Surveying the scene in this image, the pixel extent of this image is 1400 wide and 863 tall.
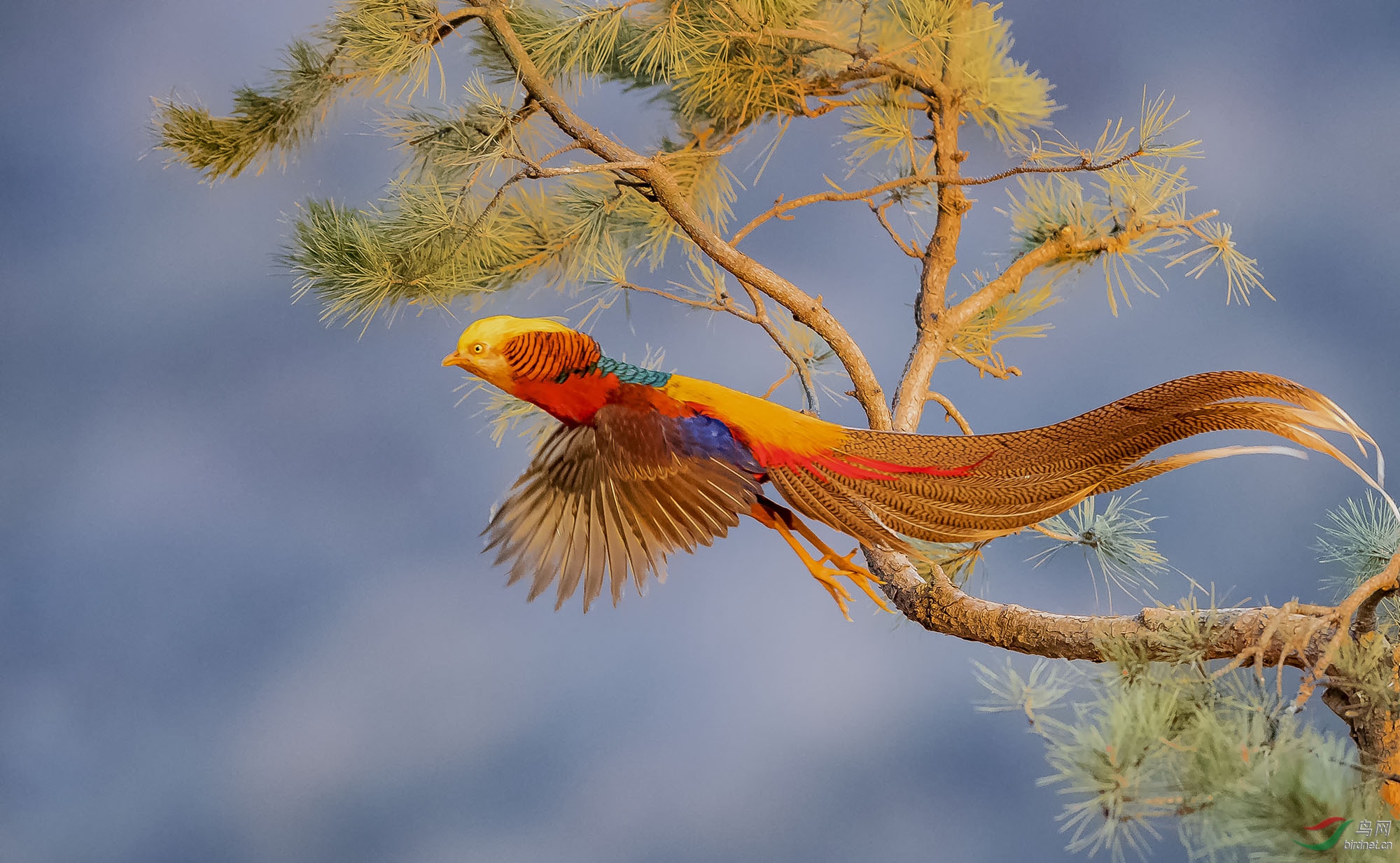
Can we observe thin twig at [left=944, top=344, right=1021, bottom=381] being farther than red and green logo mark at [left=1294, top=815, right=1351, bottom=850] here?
Yes

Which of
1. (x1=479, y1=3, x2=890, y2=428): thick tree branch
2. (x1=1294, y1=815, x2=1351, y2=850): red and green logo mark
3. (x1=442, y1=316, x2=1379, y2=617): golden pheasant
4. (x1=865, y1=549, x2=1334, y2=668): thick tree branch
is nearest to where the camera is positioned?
(x1=1294, y1=815, x2=1351, y2=850): red and green logo mark

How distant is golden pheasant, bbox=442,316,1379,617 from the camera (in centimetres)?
106

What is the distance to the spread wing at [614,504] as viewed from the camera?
1125 millimetres

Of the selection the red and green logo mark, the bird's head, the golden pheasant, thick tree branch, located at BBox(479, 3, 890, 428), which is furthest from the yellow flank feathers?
the red and green logo mark

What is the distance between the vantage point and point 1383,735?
3.02 ft

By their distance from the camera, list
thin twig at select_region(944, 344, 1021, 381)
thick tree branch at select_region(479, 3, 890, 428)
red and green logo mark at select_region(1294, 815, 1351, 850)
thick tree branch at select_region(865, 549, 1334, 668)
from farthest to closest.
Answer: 1. thin twig at select_region(944, 344, 1021, 381)
2. thick tree branch at select_region(479, 3, 890, 428)
3. thick tree branch at select_region(865, 549, 1334, 668)
4. red and green logo mark at select_region(1294, 815, 1351, 850)

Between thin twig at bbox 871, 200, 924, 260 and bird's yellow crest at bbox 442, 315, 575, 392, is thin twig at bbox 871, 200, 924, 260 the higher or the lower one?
the higher one

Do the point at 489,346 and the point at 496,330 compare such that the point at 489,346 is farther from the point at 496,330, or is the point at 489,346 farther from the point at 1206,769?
the point at 1206,769

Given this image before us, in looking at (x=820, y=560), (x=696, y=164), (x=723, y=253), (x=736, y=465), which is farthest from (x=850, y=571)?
(x=696, y=164)

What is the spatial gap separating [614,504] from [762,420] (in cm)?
17

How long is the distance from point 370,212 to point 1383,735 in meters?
1.26

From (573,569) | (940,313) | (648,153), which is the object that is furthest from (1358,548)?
(648,153)

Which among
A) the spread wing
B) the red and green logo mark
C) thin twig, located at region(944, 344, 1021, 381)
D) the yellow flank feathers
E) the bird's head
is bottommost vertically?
the red and green logo mark

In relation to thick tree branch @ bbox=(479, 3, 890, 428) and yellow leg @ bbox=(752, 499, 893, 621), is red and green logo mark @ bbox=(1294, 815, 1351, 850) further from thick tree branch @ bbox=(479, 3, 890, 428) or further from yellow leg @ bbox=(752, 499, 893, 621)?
thick tree branch @ bbox=(479, 3, 890, 428)
